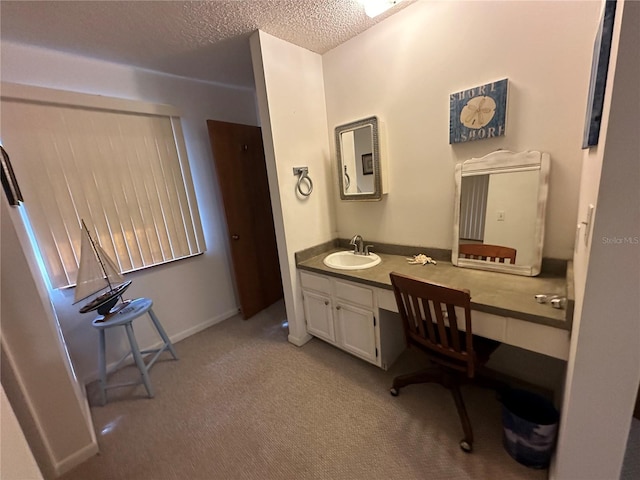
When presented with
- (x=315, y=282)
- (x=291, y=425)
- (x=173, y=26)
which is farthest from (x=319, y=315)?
(x=173, y=26)

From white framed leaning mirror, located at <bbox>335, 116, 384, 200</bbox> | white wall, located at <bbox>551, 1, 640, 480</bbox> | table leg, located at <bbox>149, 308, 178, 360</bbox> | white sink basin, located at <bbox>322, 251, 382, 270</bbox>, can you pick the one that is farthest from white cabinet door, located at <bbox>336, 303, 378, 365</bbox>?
table leg, located at <bbox>149, 308, 178, 360</bbox>

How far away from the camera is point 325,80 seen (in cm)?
225

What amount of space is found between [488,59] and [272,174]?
1.55 meters

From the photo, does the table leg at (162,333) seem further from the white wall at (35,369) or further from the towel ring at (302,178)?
the towel ring at (302,178)

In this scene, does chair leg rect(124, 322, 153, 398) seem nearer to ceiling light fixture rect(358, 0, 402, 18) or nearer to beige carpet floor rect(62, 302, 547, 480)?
beige carpet floor rect(62, 302, 547, 480)

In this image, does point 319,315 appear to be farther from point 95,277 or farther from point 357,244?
point 95,277

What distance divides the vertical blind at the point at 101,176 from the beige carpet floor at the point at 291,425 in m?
1.06

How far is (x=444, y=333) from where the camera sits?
4.26 ft

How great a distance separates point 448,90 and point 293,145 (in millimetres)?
1137

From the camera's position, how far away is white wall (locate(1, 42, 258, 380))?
1.85 metres

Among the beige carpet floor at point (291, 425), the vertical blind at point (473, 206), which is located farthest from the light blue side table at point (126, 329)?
the vertical blind at point (473, 206)

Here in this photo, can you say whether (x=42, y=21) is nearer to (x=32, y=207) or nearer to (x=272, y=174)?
(x=32, y=207)

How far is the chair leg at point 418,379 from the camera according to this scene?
5.20 feet

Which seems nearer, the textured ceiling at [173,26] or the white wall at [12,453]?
the white wall at [12,453]
